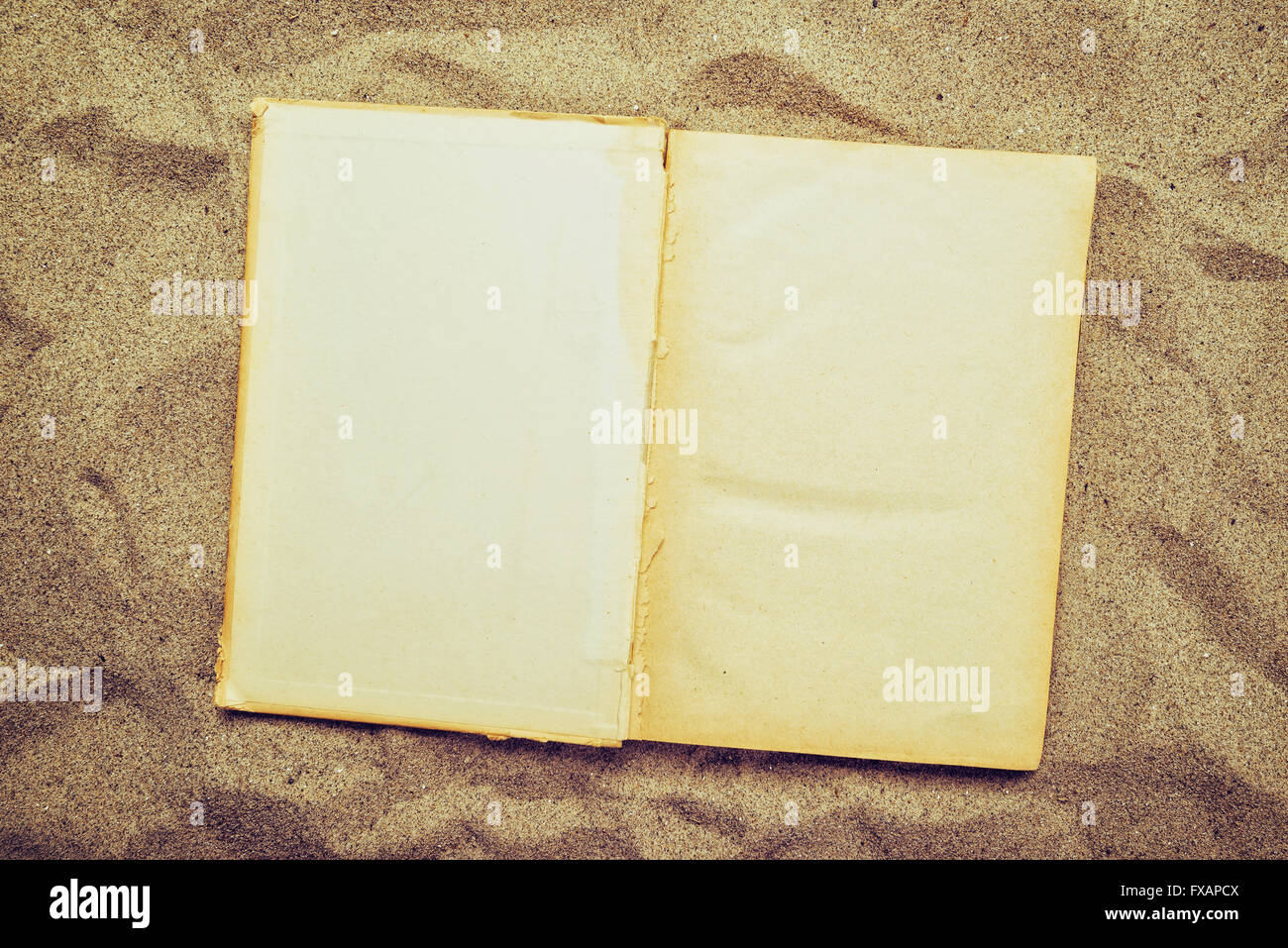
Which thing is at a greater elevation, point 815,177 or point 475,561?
point 815,177

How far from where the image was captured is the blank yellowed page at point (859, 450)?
96 cm

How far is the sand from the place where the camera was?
1012mm

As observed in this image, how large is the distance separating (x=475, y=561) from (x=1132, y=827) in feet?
3.38

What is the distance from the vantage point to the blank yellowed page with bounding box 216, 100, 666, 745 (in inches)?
36.8

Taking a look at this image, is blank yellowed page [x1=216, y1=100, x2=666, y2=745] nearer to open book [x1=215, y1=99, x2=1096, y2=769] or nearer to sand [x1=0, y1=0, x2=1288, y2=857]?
open book [x1=215, y1=99, x2=1096, y2=769]

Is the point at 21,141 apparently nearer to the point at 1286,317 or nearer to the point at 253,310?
the point at 253,310

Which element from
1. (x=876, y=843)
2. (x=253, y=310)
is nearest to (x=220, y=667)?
(x=253, y=310)

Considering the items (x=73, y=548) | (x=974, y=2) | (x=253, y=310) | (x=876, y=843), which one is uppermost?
(x=974, y=2)

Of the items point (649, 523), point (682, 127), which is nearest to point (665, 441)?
point (649, 523)

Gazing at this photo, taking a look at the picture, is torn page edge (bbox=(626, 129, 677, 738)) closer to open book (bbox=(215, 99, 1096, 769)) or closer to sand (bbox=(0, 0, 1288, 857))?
open book (bbox=(215, 99, 1096, 769))

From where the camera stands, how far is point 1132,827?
1.02 meters

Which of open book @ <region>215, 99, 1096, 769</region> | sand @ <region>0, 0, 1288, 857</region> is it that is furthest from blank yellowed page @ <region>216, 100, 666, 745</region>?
sand @ <region>0, 0, 1288, 857</region>

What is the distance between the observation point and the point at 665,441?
0.96 m

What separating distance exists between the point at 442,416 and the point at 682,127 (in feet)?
1.78
